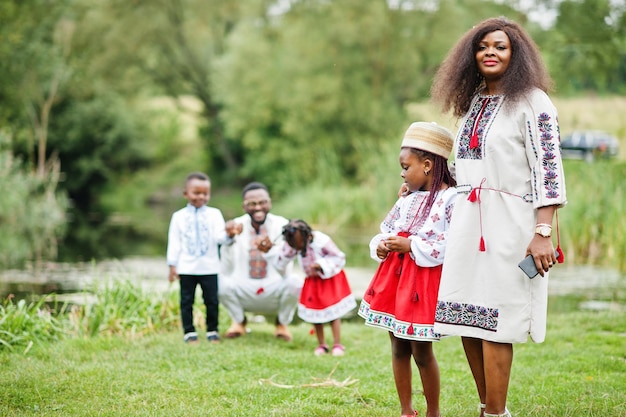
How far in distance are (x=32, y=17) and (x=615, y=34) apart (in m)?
19.8

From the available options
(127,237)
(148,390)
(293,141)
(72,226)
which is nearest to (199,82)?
(293,141)

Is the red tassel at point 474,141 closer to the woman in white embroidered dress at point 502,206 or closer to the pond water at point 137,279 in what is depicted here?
the woman in white embroidered dress at point 502,206

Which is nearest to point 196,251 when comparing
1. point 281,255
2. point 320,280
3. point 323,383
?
point 281,255

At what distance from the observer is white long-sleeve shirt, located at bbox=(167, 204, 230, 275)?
21.9 feet

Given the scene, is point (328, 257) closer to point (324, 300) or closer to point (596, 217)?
point (324, 300)

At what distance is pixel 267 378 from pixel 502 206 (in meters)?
2.38

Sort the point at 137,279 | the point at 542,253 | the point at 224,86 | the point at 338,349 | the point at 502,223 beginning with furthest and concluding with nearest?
1. the point at 224,86
2. the point at 137,279
3. the point at 338,349
4. the point at 502,223
5. the point at 542,253

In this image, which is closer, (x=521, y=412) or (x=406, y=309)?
(x=406, y=309)

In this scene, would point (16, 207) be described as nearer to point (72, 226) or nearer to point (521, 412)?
point (72, 226)

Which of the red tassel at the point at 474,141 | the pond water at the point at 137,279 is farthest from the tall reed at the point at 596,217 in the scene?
the red tassel at the point at 474,141

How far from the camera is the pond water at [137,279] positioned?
10.0 meters

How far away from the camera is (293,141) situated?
28922mm

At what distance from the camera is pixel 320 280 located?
6574 millimetres

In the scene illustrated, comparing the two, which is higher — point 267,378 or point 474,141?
point 474,141
